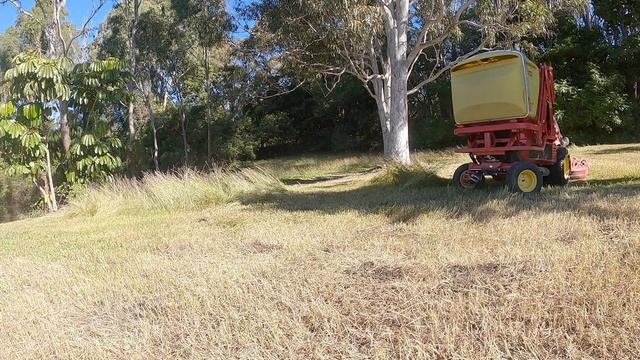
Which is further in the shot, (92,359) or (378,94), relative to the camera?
(378,94)

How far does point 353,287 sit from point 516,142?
6.76 metres

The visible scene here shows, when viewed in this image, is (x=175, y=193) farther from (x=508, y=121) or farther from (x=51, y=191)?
(x=508, y=121)

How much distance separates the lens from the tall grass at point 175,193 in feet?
38.6

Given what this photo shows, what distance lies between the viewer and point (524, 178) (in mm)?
9492

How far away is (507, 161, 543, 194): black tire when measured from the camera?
9.24 meters

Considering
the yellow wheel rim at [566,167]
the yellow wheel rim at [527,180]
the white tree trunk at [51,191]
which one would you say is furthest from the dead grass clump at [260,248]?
the white tree trunk at [51,191]

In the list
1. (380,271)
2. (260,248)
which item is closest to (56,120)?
(260,248)

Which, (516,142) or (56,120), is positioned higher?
(56,120)

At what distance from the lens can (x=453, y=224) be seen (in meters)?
6.32

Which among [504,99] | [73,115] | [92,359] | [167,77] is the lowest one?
[92,359]

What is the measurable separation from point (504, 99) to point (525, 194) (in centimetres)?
187

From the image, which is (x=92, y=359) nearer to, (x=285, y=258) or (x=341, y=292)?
(x=341, y=292)

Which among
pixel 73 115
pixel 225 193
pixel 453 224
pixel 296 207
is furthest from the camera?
pixel 73 115

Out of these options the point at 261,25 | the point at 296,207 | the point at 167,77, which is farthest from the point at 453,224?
the point at 167,77
